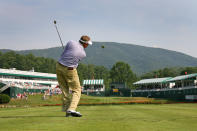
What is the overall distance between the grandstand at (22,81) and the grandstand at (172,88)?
89.7 ft

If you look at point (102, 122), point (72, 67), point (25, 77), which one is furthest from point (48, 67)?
point (102, 122)

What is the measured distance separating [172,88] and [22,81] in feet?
157

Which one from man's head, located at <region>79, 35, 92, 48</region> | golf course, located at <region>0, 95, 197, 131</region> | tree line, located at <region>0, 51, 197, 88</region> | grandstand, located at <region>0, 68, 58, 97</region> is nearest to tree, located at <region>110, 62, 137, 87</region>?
tree line, located at <region>0, 51, 197, 88</region>

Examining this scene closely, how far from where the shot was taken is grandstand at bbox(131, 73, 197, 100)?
55091 mm

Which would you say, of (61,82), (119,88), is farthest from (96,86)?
(61,82)

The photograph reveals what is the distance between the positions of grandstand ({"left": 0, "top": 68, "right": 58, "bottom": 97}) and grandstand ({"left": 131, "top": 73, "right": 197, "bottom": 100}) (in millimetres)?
27340

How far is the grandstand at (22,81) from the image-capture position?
53.6 metres

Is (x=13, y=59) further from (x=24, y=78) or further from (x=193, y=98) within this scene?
(x=193, y=98)

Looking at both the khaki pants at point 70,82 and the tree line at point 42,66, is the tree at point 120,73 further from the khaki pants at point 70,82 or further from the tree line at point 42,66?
the khaki pants at point 70,82

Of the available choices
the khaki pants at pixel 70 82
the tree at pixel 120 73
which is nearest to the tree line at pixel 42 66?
the tree at pixel 120 73

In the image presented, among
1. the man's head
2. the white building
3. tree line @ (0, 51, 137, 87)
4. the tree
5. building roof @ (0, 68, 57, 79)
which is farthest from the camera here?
tree line @ (0, 51, 137, 87)

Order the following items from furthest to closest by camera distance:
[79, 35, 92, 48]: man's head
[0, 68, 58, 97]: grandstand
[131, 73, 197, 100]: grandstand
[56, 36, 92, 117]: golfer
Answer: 1. [131, 73, 197, 100]: grandstand
2. [0, 68, 58, 97]: grandstand
3. [79, 35, 92, 48]: man's head
4. [56, 36, 92, 117]: golfer

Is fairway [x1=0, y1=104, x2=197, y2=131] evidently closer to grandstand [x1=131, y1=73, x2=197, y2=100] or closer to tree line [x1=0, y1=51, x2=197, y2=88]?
grandstand [x1=131, y1=73, x2=197, y2=100]

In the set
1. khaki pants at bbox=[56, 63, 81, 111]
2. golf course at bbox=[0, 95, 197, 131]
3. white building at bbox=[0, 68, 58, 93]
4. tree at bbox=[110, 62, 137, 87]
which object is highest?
tree at bbox=[110, 62, 137, 87]
